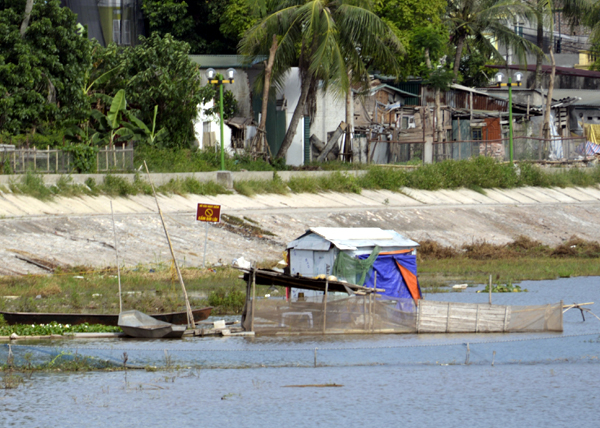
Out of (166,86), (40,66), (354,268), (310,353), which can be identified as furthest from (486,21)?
(310,353)

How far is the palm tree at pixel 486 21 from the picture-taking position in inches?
2254

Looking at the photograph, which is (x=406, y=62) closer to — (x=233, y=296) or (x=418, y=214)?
(x=418, y=214)

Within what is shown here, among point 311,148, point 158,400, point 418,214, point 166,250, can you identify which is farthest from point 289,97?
point 158,400

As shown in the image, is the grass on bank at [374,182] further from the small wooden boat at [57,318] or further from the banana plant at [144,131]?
the small wooden boat at [57,318]

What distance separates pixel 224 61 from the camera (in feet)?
167

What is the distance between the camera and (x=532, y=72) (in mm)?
66625

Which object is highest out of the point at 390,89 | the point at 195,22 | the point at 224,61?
the point at 195,22

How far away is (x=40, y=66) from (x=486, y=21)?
99.6 feet

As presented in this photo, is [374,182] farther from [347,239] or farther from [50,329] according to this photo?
[50,329]

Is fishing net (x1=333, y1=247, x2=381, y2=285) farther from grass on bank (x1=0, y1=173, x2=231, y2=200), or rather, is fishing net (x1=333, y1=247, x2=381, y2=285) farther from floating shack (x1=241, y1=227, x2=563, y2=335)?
grass on bank (x1=0, y1=173, x2=231, y2=200)

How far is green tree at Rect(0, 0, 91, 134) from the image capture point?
3766cm

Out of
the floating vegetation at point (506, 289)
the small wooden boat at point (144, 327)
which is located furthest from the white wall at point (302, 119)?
the small wooden boat at point (144, 327)

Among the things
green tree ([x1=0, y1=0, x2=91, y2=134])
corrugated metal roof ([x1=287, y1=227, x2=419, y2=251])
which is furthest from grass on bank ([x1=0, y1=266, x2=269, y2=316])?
green tree ([x1=0, y1=0, x2=91, y2=134])

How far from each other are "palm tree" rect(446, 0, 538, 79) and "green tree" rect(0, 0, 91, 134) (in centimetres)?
2615
